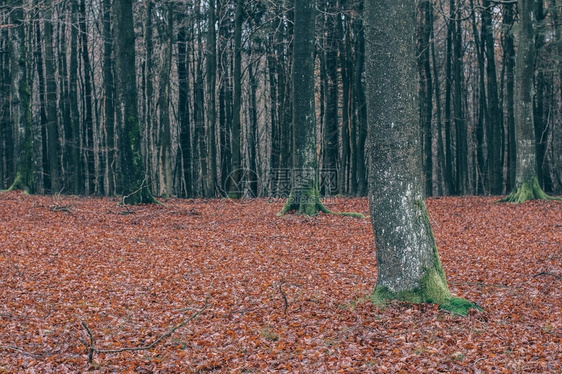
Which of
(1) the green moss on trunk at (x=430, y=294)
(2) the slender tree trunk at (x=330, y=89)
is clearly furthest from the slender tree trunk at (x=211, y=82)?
(1) the green moss on trunk at (x=430, y=294)

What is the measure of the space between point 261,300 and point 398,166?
8.93 ft

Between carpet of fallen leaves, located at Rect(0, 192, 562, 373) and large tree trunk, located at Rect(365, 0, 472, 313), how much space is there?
0.39 metres

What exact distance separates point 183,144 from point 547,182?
18303 mm

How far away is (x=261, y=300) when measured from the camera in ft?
24.5

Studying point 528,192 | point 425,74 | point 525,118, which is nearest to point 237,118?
point 425,74

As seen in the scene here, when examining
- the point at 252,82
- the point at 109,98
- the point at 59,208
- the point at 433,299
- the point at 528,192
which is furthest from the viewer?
the point at 252,82

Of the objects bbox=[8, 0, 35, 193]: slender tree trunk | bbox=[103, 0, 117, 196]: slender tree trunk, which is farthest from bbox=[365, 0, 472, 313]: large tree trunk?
bbox=[103, 0, 117, 196]: slender tree trunk

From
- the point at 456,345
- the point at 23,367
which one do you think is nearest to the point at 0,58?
the point at 23,367

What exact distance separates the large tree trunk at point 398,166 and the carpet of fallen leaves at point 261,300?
1.28 ft

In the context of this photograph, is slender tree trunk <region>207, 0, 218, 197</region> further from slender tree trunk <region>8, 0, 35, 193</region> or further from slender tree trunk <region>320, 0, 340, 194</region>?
slender tree trunk <region>8, 0, 35, 193</region>

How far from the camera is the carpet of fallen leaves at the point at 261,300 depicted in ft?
17.7

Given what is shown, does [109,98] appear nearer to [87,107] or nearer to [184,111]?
[87,107]

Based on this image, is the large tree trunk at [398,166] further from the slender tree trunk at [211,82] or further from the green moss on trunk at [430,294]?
the slender tree trunk at [211,82]

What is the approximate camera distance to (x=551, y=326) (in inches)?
241
